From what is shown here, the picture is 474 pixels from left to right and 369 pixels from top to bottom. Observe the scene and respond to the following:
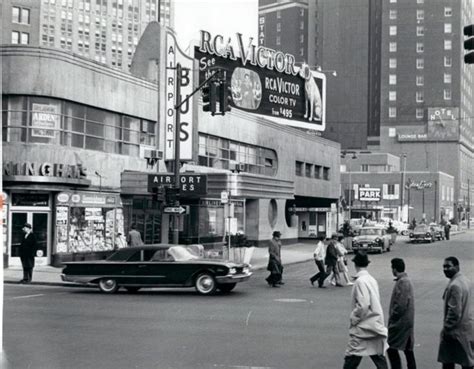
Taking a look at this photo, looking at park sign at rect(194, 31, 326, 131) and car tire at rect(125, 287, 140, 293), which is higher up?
park sign at rect(194, 31, 326, 131)

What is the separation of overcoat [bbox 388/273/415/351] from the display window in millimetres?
19412

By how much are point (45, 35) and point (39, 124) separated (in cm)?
10896

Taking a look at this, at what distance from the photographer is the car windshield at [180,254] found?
63.1 ft

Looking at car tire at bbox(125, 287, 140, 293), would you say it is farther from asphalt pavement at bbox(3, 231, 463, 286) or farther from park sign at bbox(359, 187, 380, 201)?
park sign at bbox(359, 187, 380, 201)

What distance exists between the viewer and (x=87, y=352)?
10.1 meters

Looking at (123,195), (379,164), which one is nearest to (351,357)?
(123,195)

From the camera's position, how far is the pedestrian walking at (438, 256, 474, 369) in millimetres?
7426

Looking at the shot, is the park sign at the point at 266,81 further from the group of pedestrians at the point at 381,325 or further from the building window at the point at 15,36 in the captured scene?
the group of pedestrians at the point at 381,325

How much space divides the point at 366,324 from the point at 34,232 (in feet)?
71.9

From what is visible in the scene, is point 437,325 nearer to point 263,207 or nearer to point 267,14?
point 263,207

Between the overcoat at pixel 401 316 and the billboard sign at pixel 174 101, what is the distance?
25.2m

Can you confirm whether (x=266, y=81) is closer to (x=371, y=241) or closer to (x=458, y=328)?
(x=371, y=241)

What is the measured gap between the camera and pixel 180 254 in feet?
63.6

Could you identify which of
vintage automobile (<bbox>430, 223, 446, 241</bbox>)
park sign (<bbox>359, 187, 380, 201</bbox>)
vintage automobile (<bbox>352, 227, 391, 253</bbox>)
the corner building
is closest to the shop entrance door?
the corner building
